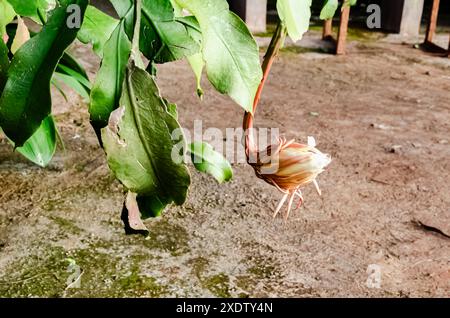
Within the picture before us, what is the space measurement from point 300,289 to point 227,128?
105 centimetres

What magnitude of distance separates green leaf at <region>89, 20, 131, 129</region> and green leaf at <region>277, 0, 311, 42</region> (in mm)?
142

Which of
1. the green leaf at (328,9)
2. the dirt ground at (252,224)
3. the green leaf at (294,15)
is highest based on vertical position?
the green leaf at (294,15)

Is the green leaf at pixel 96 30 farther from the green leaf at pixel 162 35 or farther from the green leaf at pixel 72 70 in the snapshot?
the green leaf at pixel 72 70

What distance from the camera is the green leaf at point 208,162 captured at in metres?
1.15

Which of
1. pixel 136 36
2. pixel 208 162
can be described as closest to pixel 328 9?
pixel 136 36

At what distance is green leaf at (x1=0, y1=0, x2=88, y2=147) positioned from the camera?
1.83 ft

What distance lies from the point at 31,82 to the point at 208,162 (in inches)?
24.8

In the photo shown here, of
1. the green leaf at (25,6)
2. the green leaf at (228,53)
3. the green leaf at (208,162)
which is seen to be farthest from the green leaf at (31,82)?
the green leaf at (208,162)

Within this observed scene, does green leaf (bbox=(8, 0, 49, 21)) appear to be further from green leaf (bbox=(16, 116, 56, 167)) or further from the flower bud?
green leaf (bbox=(16, 116, 56, 167))

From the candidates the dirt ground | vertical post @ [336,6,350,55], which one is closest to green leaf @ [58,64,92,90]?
the dirt ground

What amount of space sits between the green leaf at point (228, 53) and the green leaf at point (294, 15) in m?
0.03
